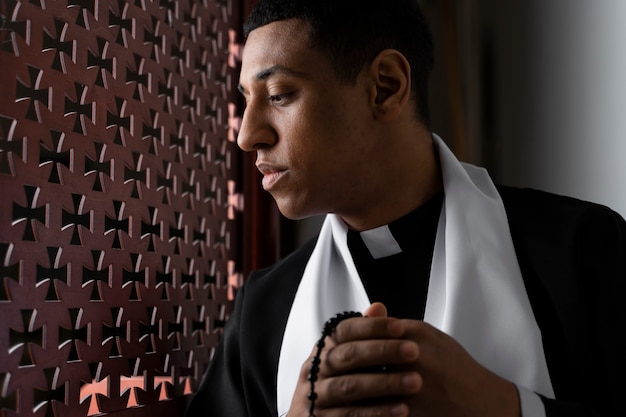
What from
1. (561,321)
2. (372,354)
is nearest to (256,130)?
(372,354)

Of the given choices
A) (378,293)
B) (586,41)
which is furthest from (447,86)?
(378,293)

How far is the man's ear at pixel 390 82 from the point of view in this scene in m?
1.15

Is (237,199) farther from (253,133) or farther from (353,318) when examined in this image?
(353,318)

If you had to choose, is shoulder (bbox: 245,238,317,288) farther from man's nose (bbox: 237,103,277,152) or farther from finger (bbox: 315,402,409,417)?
finger (bbox: 315,402,409,417)

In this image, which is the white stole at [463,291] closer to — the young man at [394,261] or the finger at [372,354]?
the young man at [394,261]

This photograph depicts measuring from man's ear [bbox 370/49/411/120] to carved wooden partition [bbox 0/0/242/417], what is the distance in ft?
1.26

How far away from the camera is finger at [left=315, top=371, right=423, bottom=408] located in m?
0.81

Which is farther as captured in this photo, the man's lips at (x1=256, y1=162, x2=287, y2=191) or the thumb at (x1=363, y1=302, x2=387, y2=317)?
the man's lips at (x1=256, y1=162, x2=287, y2=191)

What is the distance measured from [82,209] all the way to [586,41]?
1.33m

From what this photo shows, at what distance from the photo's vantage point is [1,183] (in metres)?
0.88

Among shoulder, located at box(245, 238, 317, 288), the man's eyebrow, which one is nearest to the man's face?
the man's eyebrow

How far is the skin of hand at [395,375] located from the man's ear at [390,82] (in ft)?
1.32

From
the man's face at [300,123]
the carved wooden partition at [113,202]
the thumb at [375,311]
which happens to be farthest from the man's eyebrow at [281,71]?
the thumb at [375,311]

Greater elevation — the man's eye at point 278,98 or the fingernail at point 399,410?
the man's eye at point 278,98
